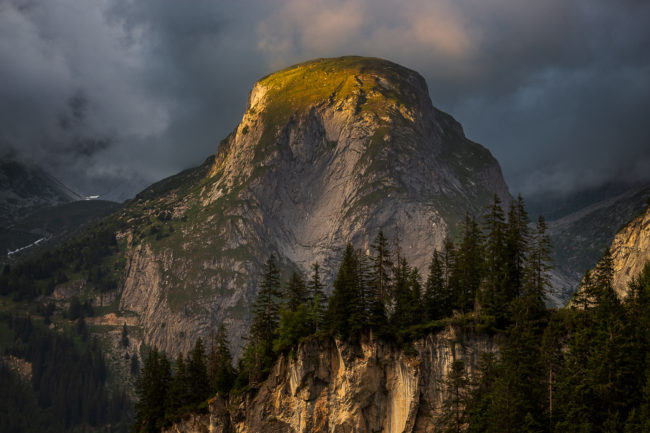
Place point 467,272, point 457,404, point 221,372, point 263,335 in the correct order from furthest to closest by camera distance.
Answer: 1. point 221,372
2. point 263,335
3. point 467,272
4. point 457,404

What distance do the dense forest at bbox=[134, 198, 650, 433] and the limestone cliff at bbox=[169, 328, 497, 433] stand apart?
184 centimetres

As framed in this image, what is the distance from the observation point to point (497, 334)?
82.0 metres

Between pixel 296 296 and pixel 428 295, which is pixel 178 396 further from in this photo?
pixel 428 295

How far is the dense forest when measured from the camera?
64.0 meters

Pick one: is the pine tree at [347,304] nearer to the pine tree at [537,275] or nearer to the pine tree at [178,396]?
the pine tree at [537,275]

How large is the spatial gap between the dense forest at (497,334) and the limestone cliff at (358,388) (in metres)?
1.84

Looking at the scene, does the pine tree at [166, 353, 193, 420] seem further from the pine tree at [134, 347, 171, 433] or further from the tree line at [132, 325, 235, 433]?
the pine tree at [134, 347, 171, 433]

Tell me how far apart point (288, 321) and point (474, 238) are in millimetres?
29251

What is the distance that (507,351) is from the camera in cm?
7094

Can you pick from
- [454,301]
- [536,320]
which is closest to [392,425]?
[454,301]

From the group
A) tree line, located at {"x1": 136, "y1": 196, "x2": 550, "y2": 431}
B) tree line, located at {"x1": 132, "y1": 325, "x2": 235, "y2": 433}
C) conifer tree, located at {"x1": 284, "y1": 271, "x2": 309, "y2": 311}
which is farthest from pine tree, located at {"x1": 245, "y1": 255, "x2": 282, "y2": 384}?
tree line, located at {"x1": 132, "y1": 325, "x2": 235, "y2": 433}

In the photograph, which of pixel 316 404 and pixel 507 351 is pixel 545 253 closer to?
pixel 507 351

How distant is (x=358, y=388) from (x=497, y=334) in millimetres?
20595

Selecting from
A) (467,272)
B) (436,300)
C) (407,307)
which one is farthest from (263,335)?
(467,272)
